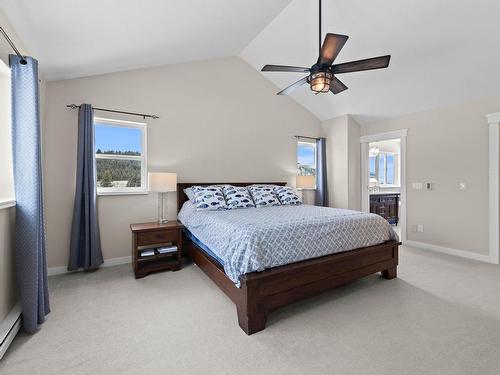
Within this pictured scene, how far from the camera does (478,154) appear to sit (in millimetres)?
3576

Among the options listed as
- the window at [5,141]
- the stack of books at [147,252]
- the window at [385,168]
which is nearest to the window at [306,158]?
the window at [385,168]

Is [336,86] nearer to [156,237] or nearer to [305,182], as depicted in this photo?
[305,182]

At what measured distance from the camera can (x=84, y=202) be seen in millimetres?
3025

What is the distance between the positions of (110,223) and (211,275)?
70.3 inches

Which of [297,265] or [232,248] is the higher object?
[232,248]

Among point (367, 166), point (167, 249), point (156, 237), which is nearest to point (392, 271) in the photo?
point (367, 166)

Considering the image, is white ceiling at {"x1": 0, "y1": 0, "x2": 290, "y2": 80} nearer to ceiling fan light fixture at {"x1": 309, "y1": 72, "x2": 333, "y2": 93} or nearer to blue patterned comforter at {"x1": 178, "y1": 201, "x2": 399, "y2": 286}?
ceiling fan light fixture at {"x1": 309, "y1": 72, "x2": 333, "y2": 93}

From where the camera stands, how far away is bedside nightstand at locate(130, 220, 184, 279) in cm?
295

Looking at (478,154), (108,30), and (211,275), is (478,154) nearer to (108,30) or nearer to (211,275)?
(211,275)

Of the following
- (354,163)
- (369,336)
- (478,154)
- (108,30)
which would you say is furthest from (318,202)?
(108,30)

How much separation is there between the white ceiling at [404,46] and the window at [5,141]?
313 cm

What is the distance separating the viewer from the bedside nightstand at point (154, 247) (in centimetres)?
295

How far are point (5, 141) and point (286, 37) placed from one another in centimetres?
359

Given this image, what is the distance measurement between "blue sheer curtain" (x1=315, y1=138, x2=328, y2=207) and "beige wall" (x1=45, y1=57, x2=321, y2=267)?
Answer: 442mm
